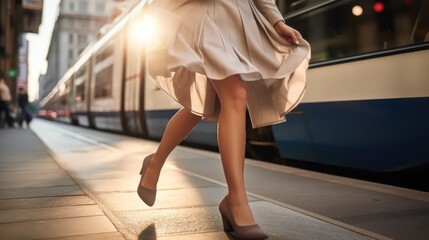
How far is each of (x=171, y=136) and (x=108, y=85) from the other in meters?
10.6

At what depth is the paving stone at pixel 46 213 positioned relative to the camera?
2.51 metres

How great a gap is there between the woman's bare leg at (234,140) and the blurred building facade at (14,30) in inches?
801

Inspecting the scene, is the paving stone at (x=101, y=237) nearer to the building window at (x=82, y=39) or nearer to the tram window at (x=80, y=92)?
the tram window at (x=80, y=92)

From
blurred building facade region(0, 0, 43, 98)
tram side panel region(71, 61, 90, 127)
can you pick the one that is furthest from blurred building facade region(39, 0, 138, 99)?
tram side panel region(71, 61, 90, 127)


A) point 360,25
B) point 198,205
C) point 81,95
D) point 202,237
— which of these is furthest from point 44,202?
point 81,95

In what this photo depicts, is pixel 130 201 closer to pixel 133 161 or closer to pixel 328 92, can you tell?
pixel 328 92

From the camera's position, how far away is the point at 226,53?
85.0 inches

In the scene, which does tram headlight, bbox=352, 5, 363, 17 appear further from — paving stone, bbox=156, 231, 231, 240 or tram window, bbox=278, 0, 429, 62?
paving stone, bbox=156, 231, 231, 240

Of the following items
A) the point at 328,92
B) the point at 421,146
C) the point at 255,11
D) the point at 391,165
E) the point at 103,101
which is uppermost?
the point at 255,11

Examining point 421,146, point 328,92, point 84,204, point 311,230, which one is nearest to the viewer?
point 311,230

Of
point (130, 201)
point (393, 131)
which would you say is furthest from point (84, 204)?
point (393, 131)

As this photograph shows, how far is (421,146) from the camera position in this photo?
10.8 feet

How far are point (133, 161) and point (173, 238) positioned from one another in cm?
338

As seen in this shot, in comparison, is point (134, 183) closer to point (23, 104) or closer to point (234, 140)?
point (234, 140)
